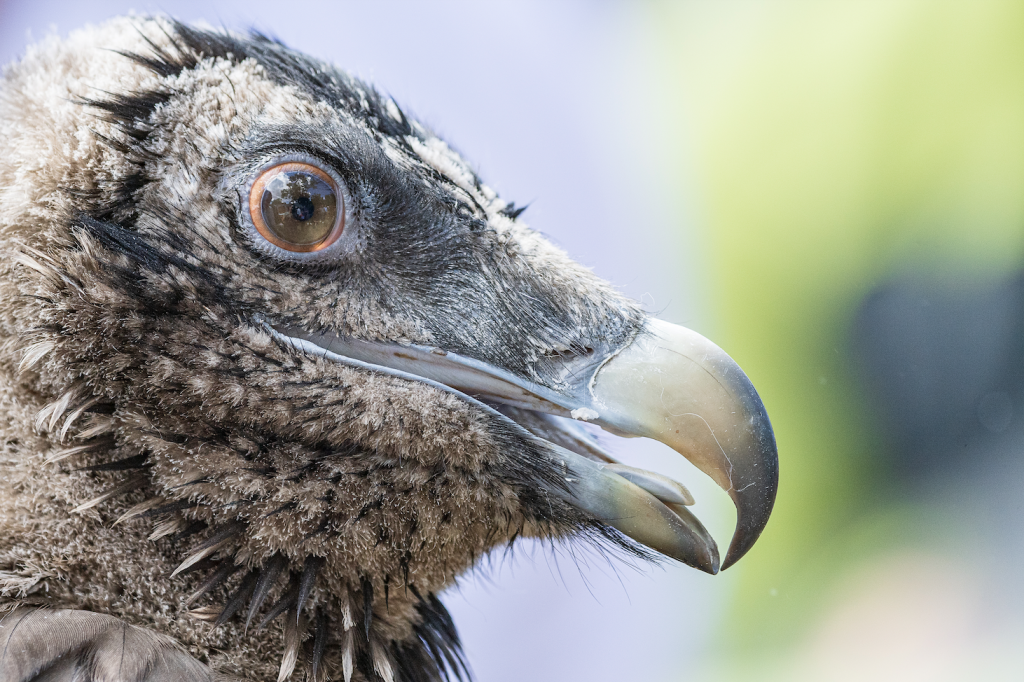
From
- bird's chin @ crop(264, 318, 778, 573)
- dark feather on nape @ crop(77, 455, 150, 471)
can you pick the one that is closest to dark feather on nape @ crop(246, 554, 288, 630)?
dark feather on nape @ crop(77, 455, 150, 471)

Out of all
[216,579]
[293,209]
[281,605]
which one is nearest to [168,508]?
[216,579]

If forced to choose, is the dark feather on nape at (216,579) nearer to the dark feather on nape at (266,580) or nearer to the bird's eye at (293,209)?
the dark feather on nape at (266,580)

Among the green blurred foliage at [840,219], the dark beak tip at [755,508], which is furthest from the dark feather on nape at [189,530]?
the green blurred foliage at [840,219]

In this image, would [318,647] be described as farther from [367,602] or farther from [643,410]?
[643,410]

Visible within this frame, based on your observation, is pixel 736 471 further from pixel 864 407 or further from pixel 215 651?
pixel 864 407

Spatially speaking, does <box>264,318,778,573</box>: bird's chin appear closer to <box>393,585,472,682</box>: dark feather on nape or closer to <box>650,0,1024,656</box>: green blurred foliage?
<box>393,585,472,682</box>: dark feather on nape

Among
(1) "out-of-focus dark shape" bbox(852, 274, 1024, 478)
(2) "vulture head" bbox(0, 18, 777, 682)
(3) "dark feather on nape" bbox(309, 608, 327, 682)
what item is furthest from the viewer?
(1) "out-of-focus dark shape" bbox(852, 274, 1024, 478)
